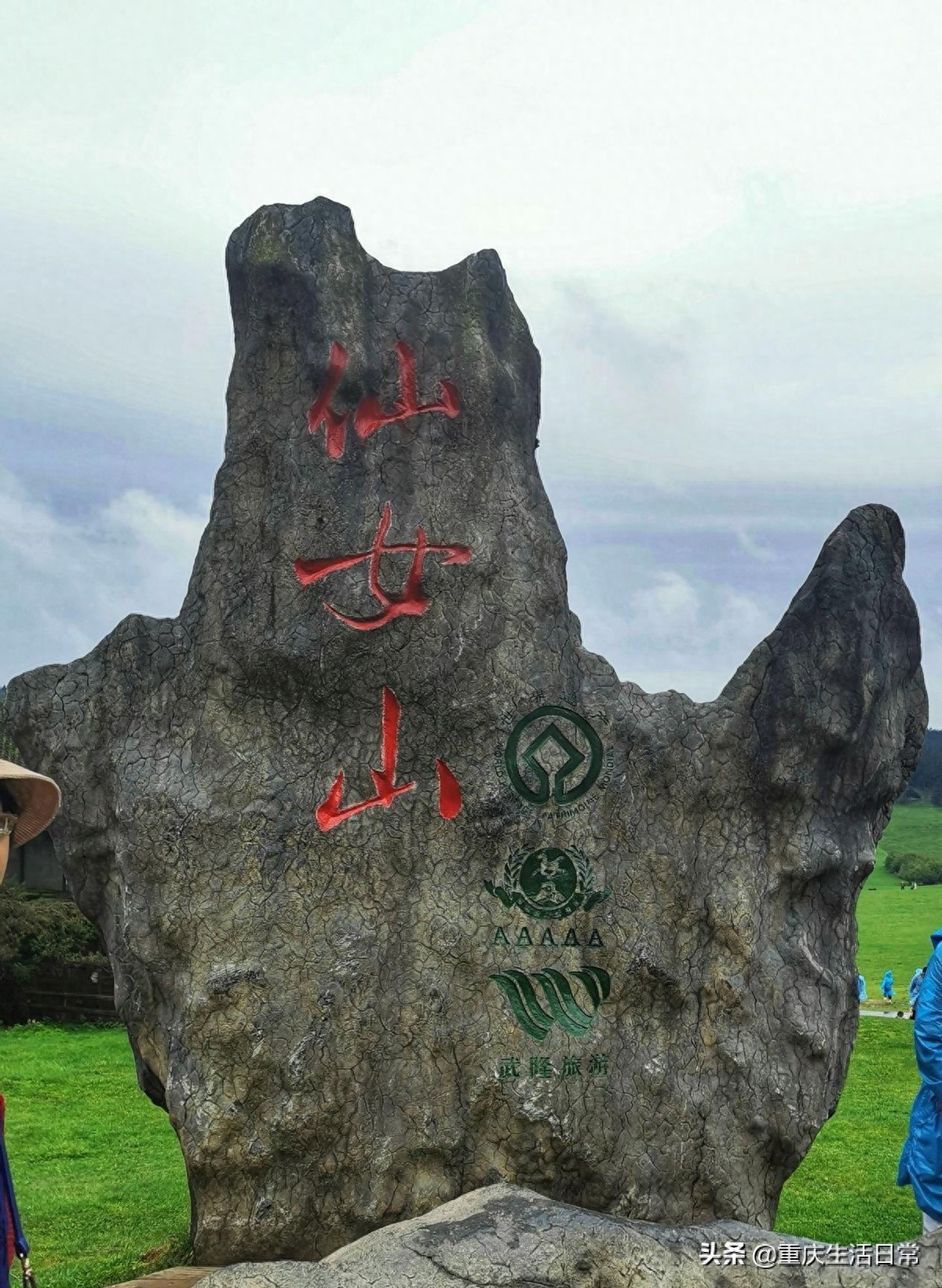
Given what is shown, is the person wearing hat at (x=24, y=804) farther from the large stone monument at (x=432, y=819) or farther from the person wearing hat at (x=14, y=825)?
the large stone monument at (x=432, y=819)

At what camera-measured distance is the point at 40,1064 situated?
37.6 ft

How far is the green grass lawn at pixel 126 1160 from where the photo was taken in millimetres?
6523

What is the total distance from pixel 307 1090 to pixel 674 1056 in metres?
1.45

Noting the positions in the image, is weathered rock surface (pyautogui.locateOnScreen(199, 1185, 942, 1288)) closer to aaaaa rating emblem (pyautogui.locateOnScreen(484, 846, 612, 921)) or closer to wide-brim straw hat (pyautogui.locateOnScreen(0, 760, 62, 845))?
aaaaa rating emblem (pyautogui.locateOnScreen(484, 846, 612, 921))

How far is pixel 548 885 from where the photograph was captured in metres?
5.16

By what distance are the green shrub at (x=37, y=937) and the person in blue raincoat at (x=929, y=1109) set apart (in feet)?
32.9

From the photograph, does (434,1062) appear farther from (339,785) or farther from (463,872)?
(339,785)

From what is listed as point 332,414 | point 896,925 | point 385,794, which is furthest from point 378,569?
point 896,925

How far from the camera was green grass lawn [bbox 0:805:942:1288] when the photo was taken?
6523 millimetres

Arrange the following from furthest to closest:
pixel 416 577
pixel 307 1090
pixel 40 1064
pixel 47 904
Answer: pixel 47 904 → pixel 40 1064 → pixel 416 577 → pixel 307 1090

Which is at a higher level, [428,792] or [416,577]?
[416,577]

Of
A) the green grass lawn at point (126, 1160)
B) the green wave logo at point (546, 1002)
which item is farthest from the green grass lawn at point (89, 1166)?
the green wave logo at point (546, 1002)

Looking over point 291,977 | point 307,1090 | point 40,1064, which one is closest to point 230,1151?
point 307,1090

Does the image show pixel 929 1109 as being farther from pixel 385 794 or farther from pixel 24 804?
pixel 24 804
